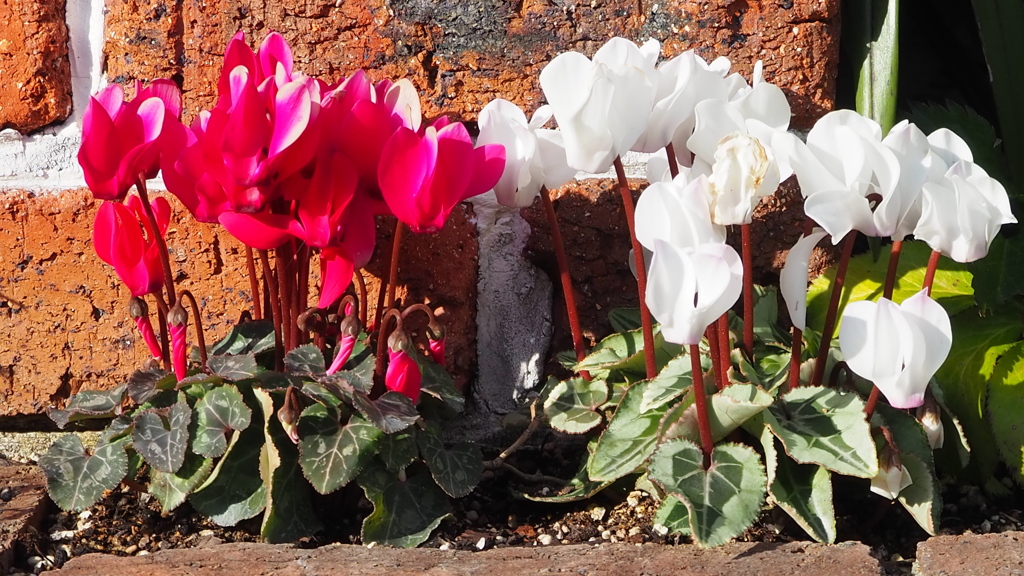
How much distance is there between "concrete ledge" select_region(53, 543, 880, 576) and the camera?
2.84 feet

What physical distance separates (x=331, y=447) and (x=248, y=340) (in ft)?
0.71

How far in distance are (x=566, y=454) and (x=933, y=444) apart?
450 millimetres

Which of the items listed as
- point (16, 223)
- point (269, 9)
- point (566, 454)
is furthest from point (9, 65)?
point (566, 454)

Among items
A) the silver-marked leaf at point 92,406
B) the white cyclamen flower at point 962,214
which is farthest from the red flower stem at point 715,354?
the silver-marked leaf at point 92,406

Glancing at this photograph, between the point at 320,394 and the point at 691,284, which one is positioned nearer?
the point at 691,284

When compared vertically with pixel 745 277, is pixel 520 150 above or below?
above

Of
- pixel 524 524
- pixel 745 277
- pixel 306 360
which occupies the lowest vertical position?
pixel 524 524

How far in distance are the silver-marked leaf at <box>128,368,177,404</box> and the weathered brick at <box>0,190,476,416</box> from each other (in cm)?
22

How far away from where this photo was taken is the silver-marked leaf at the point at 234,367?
1.00 metres

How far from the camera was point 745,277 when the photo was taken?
96cm

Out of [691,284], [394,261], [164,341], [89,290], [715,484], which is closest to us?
[691,284]

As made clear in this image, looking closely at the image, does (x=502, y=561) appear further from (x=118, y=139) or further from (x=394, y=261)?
(x=118, y=139)

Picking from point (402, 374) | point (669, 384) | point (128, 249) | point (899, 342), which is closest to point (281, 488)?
point (402, 374)

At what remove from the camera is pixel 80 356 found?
1288mm
